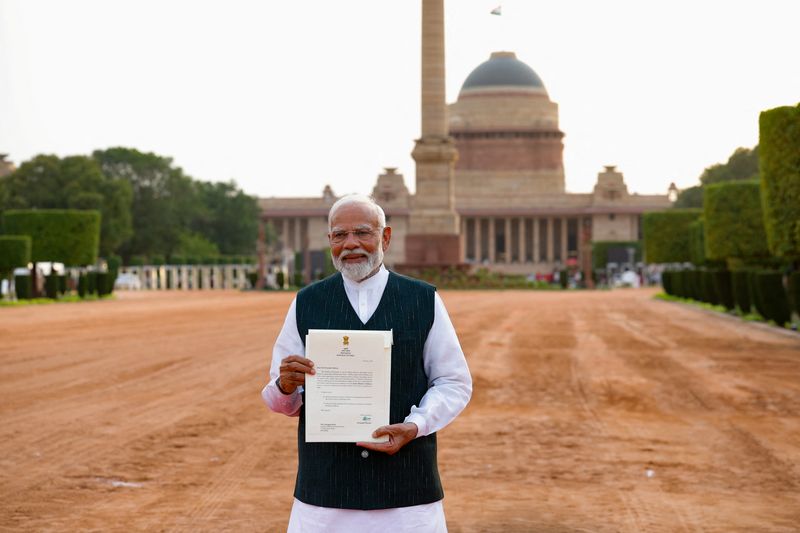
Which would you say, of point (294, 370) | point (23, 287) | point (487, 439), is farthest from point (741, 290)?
point (294, 370)

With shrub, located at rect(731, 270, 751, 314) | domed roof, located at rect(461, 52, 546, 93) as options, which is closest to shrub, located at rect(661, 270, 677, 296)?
shrub, located at rect(731, 270, 751, 314)

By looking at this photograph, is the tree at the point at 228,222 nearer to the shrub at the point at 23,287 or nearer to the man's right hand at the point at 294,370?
the shrub at the point at 23,287

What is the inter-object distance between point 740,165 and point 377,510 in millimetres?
109446

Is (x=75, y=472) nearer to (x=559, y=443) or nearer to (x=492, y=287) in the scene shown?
(x=559, y=443)

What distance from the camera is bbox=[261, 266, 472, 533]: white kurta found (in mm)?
5293

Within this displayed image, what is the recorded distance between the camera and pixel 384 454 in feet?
17.3

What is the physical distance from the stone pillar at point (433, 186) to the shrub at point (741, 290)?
89.7ft

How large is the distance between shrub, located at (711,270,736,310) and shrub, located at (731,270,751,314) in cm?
135

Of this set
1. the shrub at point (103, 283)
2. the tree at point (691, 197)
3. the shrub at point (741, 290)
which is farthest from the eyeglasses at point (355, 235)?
the tree at point (691, 197)

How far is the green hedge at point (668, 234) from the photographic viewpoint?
225 feet

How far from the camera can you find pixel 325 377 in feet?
16.9

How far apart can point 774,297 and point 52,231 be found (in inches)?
1459

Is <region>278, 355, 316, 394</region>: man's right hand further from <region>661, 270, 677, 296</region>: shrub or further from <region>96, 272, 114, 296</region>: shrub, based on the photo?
<region>96, 272, 114, 296</region>: shrub

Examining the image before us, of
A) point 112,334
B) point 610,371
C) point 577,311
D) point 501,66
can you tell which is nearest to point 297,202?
point 501,66
